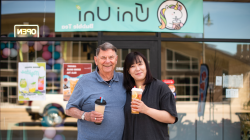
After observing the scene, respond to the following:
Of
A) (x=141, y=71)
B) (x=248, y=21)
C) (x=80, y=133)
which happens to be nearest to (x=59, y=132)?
(x=80, y=133)

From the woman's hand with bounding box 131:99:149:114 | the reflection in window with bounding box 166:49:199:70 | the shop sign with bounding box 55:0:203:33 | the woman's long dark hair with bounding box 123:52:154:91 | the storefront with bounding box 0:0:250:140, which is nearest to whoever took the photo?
the woman's hand with bounding box 131:99:149:114

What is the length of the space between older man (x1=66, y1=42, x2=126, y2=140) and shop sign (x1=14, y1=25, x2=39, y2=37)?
7.91 feet

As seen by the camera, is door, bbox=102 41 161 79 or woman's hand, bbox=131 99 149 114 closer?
woman's hand, bbox=131 99 149 114

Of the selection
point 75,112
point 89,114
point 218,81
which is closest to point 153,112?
point 89,114

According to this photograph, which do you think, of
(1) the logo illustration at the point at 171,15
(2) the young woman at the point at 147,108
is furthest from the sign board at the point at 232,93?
(2) the young woman at the point at 147,108

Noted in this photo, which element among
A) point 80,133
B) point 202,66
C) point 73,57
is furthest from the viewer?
point 202,66

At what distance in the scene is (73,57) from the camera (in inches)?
170

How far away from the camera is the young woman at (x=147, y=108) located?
2.08 m

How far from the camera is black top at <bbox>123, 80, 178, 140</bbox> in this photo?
2117 millimetres

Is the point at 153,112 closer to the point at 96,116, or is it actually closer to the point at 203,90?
the point at 96,116

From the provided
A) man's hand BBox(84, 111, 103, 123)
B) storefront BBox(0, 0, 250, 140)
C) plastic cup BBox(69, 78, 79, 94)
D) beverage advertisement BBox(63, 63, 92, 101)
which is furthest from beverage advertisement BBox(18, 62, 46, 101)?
man's hand BBox(84, 111, 103, 123)

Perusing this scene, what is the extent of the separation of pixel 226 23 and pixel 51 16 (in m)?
3.54

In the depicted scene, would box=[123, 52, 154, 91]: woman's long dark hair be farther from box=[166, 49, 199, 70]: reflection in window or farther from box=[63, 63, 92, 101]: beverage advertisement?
box=[166, 49, 199, 70]: reflection in window

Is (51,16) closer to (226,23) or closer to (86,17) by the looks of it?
(86,17)
